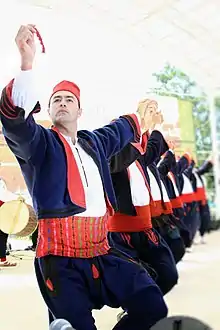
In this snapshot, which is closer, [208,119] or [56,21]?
[56,21]

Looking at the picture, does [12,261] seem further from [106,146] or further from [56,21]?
[56,21]

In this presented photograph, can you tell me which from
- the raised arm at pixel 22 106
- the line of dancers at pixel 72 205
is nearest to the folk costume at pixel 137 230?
the line of dancers at pixel 72 205

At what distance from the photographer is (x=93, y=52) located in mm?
1959

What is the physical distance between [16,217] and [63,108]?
0.51 meters

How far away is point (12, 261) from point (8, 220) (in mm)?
124

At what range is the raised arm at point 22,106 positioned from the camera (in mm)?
1066

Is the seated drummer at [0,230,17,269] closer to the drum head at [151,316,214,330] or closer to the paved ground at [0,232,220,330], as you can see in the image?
the paved ground at [0,232,220,330]

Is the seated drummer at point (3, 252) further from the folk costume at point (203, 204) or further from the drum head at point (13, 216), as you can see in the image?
the folk costume at point (203, 204)

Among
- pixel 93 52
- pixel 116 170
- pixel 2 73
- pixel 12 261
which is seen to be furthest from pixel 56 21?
pixel 12 261

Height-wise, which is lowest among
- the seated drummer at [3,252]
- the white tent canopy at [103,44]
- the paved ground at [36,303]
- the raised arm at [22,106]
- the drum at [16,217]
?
the paved ground at [36,303]

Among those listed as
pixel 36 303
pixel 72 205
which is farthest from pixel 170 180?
pixel 72 205

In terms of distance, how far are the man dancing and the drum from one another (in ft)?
1.50

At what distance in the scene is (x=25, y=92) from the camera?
3.52 ft

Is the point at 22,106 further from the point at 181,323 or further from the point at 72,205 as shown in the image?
the point at 181,323
